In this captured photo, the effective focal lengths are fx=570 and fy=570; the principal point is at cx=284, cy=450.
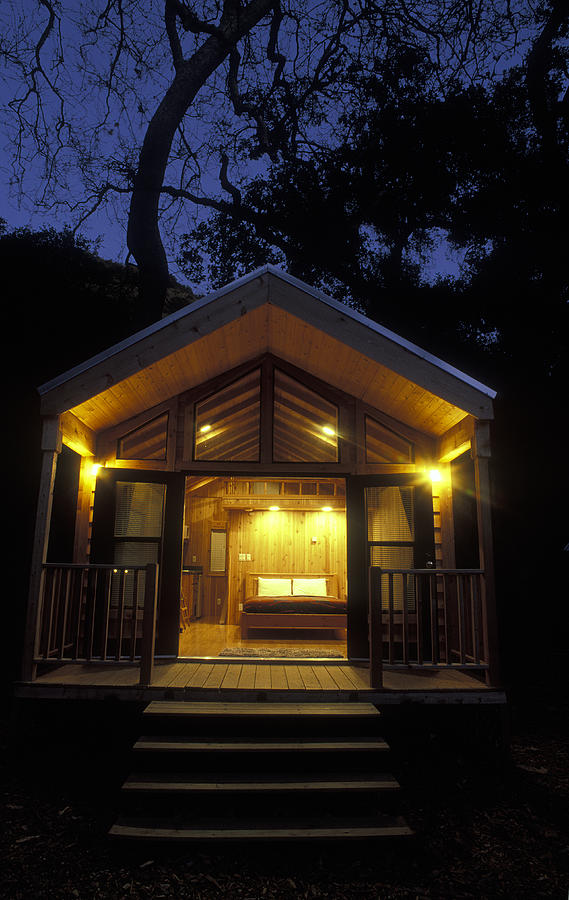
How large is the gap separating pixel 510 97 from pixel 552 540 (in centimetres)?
969

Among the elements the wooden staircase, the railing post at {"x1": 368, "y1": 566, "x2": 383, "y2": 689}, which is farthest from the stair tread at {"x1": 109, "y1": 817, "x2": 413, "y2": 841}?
the railing post at {"x1": 368, "y1": 566, "x2": 383, "y2": 689}

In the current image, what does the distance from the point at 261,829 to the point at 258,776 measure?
1.49 ft

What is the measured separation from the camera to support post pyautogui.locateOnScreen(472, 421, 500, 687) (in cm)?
537

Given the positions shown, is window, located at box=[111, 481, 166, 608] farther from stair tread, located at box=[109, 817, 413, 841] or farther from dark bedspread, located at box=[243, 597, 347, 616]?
dark bedspread, located at box=[243, 597, 347, 616]

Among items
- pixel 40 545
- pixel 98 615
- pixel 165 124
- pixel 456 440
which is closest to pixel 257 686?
pixel 98 615

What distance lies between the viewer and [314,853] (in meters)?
3.87

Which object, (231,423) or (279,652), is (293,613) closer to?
(279,652)

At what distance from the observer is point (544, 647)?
8.19m

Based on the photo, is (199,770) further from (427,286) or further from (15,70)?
(15,70)

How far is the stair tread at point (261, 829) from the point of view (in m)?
3.81

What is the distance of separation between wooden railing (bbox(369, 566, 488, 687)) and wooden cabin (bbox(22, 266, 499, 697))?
2 centimetres

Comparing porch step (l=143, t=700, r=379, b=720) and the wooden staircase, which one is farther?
porch step (l=143, t=700, r=379, b=720)

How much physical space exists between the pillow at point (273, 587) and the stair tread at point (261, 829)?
23.9 ft

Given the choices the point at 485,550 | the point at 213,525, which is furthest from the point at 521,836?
the point at 213,525
